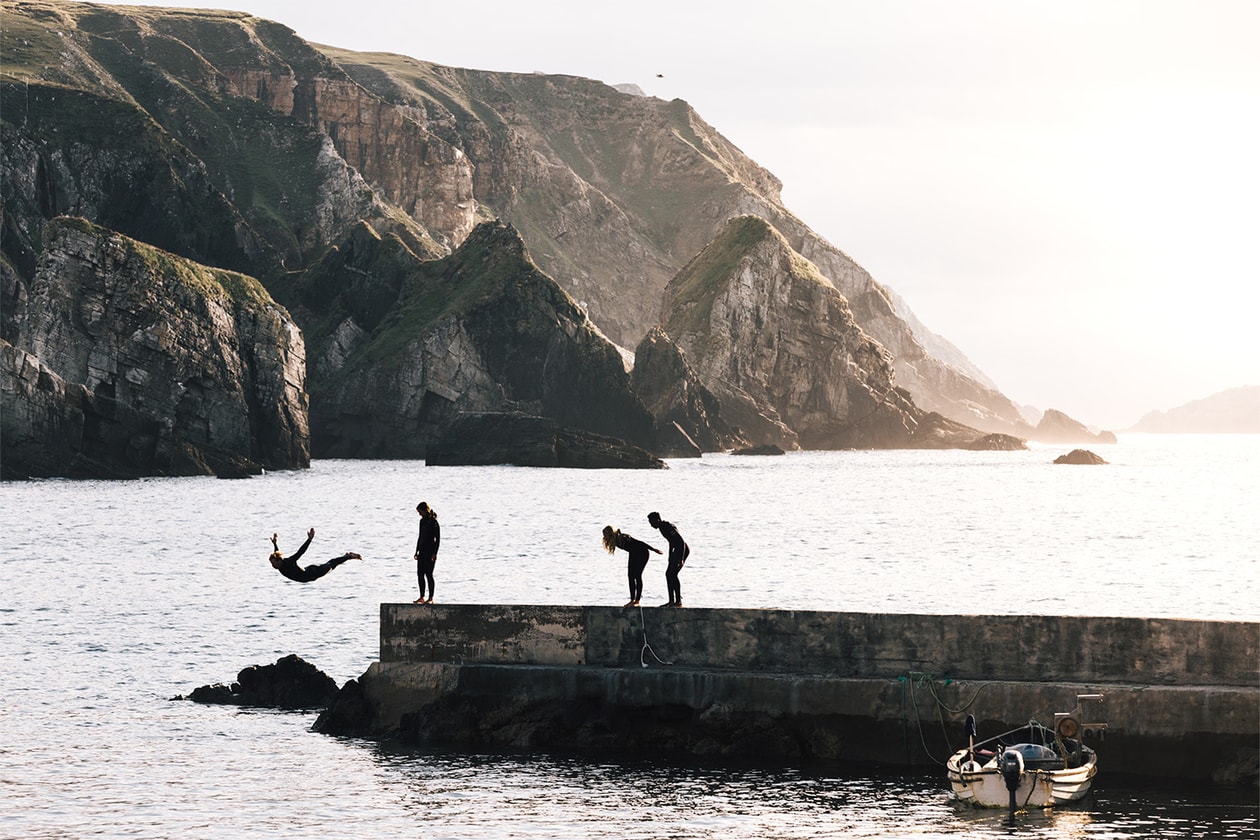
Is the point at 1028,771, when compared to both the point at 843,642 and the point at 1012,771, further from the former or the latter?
the point at 843,642

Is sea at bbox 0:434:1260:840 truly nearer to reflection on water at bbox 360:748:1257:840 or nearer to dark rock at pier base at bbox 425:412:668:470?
reflection on water at bbox 360:748:1257:840

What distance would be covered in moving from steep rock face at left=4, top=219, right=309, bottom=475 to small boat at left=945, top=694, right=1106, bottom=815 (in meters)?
101

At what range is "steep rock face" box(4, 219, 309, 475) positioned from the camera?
11838cm

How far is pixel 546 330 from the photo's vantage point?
18412cm

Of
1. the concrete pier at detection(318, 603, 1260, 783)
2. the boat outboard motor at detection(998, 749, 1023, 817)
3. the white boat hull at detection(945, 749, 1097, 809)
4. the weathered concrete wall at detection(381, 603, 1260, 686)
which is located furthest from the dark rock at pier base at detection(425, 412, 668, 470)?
the boat outboard motor at detection(998, 749, 1023, 817)

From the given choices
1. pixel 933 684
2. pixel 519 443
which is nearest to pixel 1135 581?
pixel 933 684

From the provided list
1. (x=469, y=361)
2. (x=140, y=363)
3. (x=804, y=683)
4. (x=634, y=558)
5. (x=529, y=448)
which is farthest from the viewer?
(x=469, y=361)

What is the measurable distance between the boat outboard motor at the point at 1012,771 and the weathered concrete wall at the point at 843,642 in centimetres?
237

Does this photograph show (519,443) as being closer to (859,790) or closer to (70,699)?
(70,699)

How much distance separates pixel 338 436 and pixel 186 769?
155249 mm

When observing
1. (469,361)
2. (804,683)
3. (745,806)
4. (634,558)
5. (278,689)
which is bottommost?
(745,806)

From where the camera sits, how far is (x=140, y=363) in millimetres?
122188

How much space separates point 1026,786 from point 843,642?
13.2 feet

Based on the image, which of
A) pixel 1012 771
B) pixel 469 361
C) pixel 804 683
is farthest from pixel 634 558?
pixel 469 361
